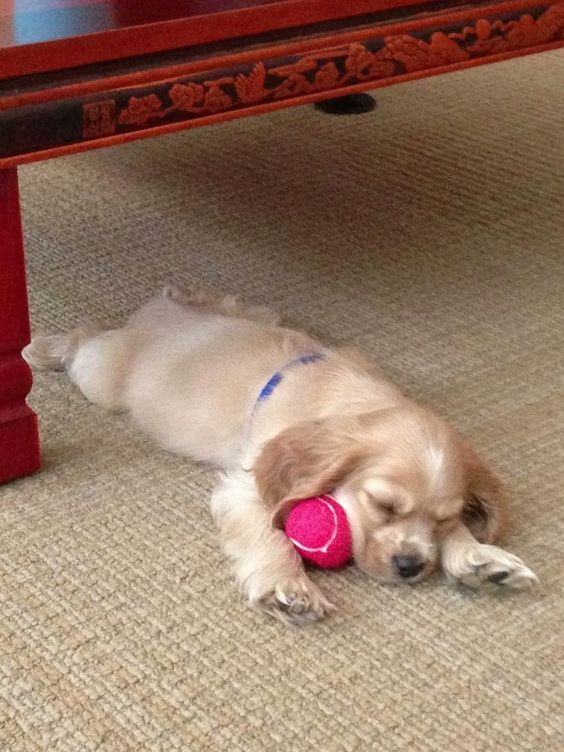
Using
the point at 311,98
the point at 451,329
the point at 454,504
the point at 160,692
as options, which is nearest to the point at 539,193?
the point at 451,329

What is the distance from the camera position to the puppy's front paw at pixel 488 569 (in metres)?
1.37

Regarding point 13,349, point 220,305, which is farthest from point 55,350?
point 13,349

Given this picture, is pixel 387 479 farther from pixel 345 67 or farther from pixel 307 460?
pixel 345 67

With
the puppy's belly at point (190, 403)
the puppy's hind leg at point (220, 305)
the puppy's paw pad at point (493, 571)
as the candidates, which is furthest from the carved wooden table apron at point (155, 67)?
the puppy's paw pad at point (493, 571)

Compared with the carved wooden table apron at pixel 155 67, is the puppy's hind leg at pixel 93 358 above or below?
below

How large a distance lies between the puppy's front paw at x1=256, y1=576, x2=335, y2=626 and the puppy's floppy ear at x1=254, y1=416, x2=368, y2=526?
0.11 metres

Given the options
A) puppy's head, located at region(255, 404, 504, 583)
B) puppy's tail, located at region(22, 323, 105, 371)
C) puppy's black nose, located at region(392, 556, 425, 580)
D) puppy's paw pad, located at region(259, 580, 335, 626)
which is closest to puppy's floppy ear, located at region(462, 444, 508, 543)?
puppy's head, located at region(255, 404, 504, 583)

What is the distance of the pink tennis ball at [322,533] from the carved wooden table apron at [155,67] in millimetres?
349

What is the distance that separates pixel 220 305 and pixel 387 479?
1.98ft

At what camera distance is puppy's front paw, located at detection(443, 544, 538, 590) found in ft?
4.49

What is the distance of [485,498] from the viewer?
144 cm

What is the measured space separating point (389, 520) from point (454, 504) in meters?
0.08

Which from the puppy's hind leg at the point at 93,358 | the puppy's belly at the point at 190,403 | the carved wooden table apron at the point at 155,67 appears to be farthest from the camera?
the puppy's hind leg at the point at 93,358

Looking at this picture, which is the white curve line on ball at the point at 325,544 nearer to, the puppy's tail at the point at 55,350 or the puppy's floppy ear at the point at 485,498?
the puppy's floppy ear at the point at 485,498
